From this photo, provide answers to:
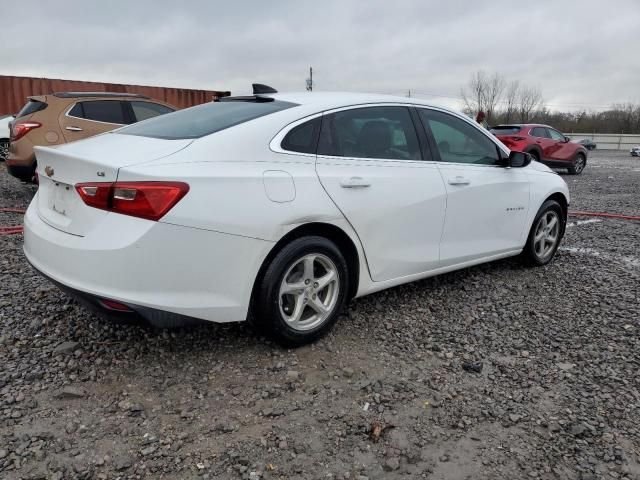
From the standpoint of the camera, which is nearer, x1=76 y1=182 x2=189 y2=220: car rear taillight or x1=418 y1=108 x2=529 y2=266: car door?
x1=76 y1=182 x2=189 y2=220: car rear taillight

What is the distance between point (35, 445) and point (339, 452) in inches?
51.3

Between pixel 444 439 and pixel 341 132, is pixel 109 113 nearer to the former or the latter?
pixel 341 132

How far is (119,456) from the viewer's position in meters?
2.21

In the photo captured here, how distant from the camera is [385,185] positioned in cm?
340

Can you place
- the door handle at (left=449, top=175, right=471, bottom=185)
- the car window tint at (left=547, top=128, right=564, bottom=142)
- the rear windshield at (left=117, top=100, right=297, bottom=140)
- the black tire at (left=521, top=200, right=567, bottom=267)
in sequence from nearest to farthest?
the rear windshield at (left=117, top=100, right=297, bottom=140), the door handle at (left=449, top=175, right=471, bottom=185), the black tire at (left=521, top=200, right=567, bottom=267), the car window tint at (left=547, top=128, right=564, bottom=142)

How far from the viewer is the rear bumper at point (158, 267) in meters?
2.49

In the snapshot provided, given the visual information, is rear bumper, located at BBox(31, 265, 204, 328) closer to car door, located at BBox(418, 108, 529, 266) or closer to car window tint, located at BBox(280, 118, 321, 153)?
car window tint, located at BBox(280, 118, 321, 153)

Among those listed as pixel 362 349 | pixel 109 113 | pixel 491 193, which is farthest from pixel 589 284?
pixel 109 113

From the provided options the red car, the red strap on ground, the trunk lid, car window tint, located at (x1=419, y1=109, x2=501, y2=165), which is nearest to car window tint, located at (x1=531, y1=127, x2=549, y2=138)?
the red car

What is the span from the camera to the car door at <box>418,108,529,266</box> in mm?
3902

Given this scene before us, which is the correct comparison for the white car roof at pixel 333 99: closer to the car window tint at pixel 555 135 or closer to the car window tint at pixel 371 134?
the car window tint at pixel 371 134

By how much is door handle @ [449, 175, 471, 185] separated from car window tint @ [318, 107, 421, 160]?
0.32 m

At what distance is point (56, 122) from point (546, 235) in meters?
6.77

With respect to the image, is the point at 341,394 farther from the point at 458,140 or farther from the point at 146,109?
the point at 146,109
